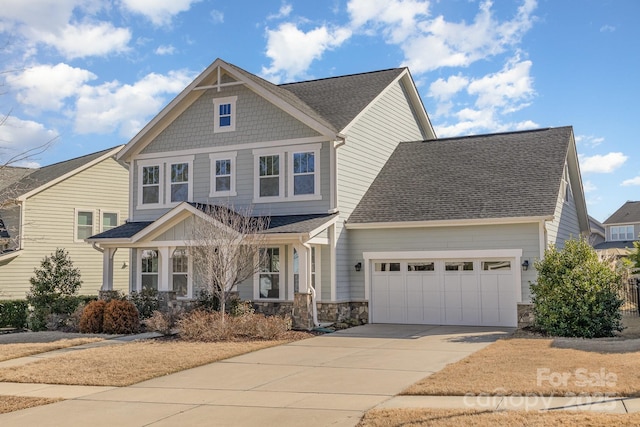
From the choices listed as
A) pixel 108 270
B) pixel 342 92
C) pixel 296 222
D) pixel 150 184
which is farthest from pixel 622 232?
pixel 108 270

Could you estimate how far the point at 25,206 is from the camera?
28.8 m

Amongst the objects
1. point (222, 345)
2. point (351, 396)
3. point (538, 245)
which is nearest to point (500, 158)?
point (538, 245)

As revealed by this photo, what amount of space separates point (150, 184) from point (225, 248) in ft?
24.0

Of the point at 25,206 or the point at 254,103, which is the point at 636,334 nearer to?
the point at 254,103

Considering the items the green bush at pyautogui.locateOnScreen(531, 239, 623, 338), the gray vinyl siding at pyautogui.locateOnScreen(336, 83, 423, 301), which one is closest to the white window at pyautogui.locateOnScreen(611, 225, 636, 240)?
the gray vinyl siding at pyautogui.locateOnScreen(336, 83, 423, 301)

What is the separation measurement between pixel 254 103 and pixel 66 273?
881 cm

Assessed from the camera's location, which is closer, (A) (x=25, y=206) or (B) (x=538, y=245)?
(B) (x=538, y=245)

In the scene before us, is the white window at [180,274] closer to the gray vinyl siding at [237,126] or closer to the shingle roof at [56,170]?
the gray vinyl siding at [237,126]

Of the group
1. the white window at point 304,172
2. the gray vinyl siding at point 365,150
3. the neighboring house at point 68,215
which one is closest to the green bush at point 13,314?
the neighboring house at point 68,215

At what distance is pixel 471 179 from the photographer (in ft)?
74.0

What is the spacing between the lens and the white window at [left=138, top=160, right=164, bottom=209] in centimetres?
2431

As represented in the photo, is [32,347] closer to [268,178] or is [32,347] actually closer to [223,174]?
[223,174]

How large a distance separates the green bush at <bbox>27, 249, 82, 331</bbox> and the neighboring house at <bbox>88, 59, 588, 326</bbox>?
1.70 meters

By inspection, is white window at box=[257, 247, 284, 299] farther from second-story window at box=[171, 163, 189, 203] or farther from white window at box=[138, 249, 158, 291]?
white window at box=[138, 249, 158, 291]
